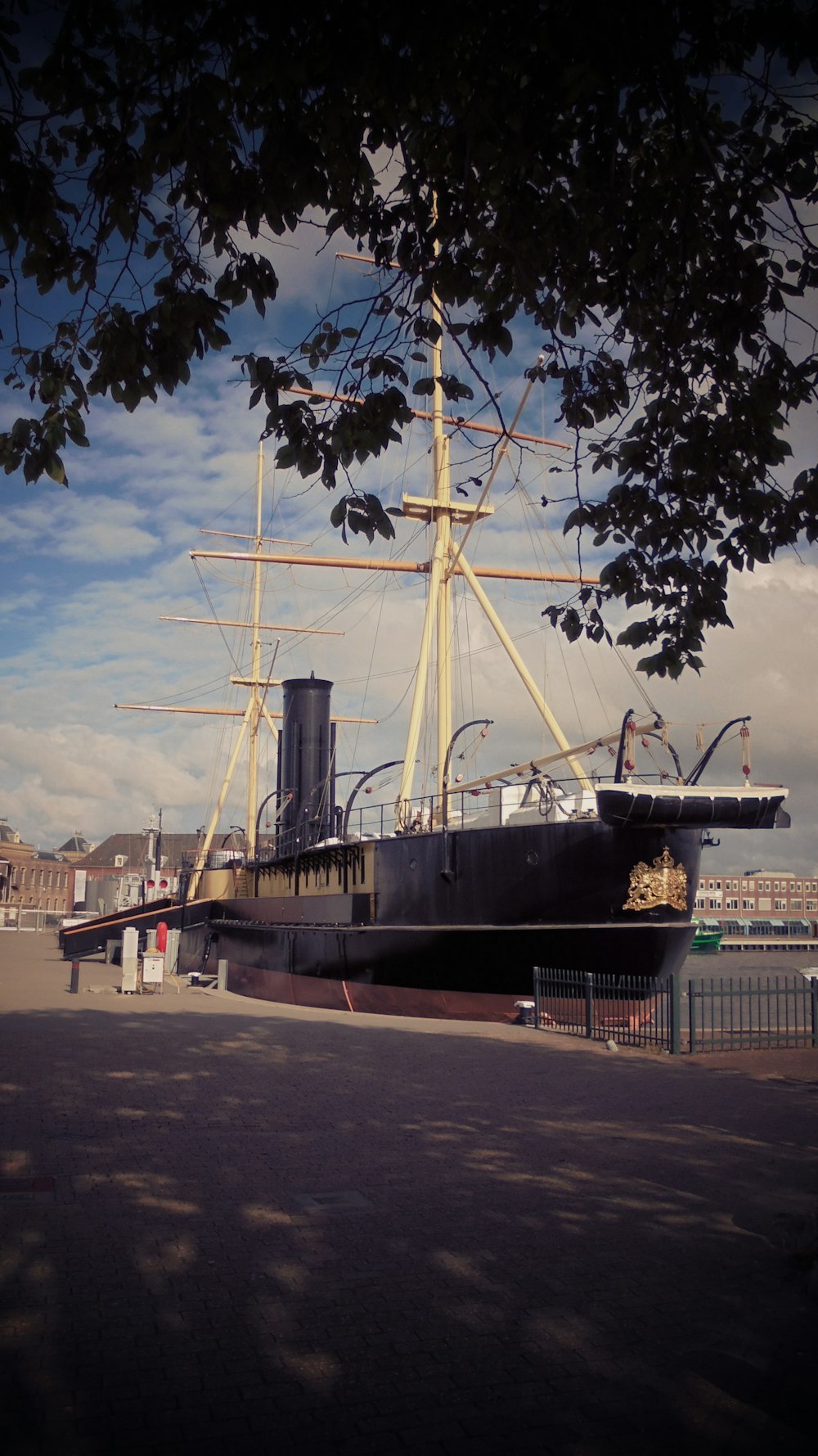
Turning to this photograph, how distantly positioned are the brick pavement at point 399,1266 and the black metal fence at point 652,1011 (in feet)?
12.4

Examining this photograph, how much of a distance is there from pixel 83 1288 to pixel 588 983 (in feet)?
38.5

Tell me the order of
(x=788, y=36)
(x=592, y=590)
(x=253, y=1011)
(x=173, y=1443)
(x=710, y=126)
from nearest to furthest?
(x=173, y=1443)
(x=788, y=36)
(x=710, y=126)
(x=592, y=590)
(x=253, y=1011)

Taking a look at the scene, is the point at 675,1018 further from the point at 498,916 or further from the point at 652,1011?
the point at 498,916

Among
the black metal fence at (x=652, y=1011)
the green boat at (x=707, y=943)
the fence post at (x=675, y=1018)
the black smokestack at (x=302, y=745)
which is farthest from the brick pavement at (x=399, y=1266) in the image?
the green boat at (x=707, y=943)

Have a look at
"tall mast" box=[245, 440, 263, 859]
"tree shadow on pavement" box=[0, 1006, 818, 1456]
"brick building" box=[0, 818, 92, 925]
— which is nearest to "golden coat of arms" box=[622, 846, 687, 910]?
"tree shadow on pavement" box=[0, 1006, 818, 1456]

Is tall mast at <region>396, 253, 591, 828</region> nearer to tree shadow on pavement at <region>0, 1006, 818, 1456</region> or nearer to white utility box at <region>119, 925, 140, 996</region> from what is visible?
white utility box at <region>119, 925, 140, 996</region>

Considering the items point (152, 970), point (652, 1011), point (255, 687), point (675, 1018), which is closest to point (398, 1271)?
point (675, 1018)

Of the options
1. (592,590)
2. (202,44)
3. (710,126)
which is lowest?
(592,590)

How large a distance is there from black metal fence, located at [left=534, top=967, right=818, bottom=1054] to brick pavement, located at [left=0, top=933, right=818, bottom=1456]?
378 cm

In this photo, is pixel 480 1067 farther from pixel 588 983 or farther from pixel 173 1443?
pixel 173 1443

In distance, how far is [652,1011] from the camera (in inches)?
628

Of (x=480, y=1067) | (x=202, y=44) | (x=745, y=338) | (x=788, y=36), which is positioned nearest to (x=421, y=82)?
(x=202, y=44)

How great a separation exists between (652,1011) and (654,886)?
340 centimetres

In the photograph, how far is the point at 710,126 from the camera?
661 cm
